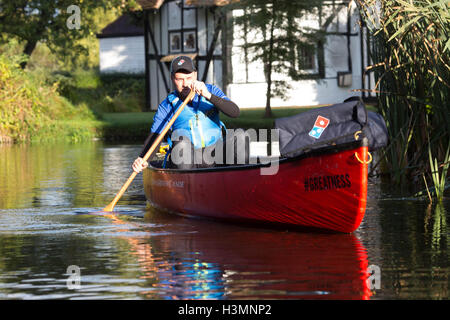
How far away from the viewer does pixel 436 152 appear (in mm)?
11414

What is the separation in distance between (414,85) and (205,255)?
432 cm

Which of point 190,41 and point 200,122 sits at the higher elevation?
point 190,41

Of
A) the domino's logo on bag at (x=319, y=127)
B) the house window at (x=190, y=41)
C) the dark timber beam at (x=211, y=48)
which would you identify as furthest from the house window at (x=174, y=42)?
the domino's logo on bag at (x=319, y=127)

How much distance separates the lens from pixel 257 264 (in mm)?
7516

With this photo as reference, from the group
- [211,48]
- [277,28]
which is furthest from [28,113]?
[211,48]

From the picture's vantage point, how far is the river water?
21.5 feet

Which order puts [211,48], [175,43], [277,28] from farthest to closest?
[175,43], [211,48], [277,28]

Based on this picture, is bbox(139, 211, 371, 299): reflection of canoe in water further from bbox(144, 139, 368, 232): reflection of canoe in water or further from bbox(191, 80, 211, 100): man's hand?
bbox(191, 80, 211, 100): man's hand

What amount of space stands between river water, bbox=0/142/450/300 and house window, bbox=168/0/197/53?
2590 centimetres

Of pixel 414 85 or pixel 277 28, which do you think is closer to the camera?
pixel 414 85

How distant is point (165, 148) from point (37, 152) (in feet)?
36.8

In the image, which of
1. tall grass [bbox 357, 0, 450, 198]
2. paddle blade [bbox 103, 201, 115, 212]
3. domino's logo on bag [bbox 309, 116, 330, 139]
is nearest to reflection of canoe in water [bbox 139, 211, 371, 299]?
domino's logo on bag [bbox 309, 116, 330, 139]

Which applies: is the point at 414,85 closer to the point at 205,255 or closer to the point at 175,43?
Result: the point at 205,255

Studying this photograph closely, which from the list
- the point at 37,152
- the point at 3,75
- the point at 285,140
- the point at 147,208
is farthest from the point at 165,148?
the point at 3,75
